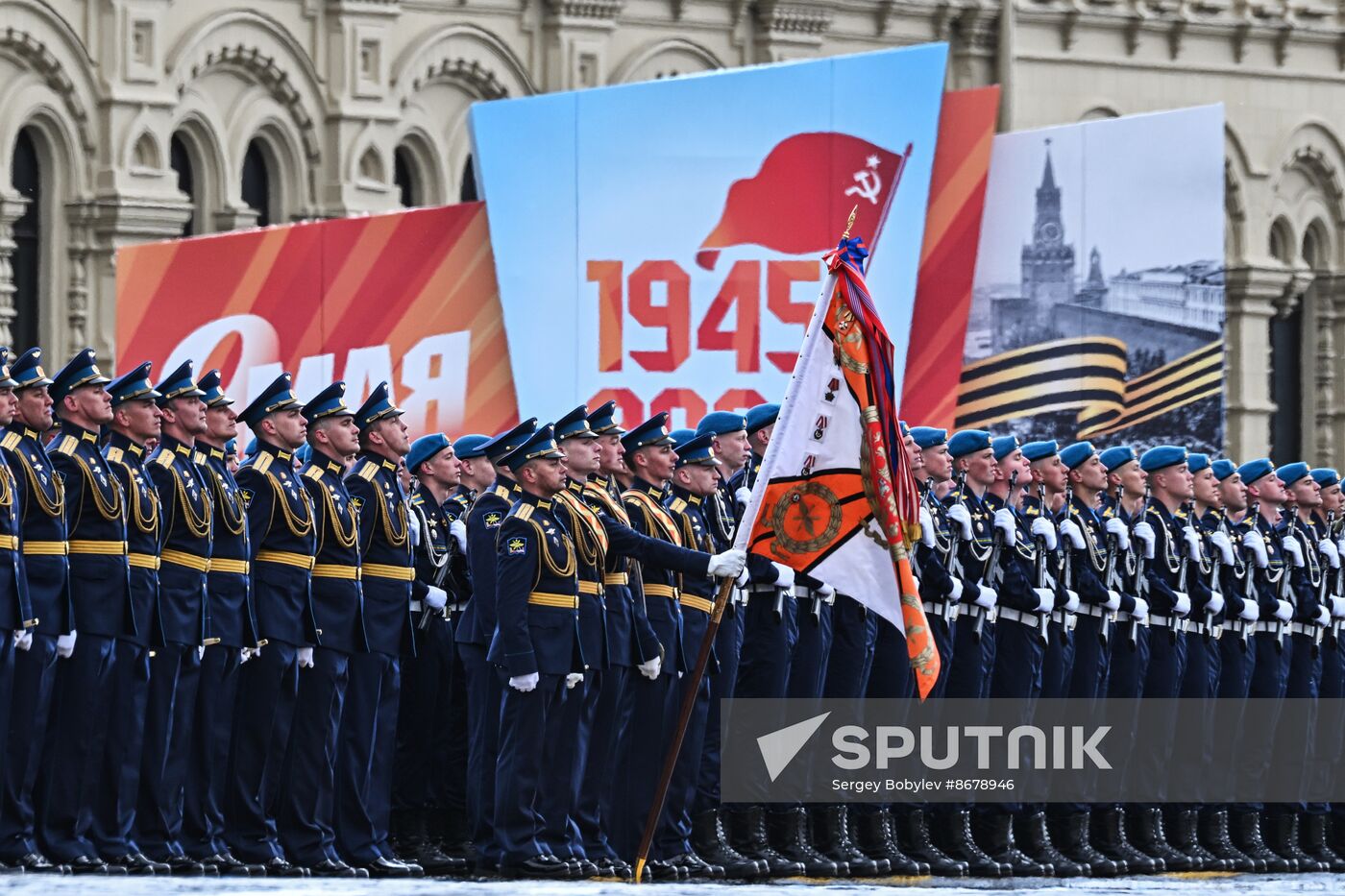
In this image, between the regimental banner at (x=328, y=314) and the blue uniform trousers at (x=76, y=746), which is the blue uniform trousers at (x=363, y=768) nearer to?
the blue uniform trousers at (x=76, y=746)

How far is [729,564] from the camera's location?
10984mm

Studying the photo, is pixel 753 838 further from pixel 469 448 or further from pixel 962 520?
pixel 469 448

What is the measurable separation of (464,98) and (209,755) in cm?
1130

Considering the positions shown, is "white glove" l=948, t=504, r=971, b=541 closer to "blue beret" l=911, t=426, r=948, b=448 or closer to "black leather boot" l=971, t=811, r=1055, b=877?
"blue beret" l=911, t=426, r=948, b=448

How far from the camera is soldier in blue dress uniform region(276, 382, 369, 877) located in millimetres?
11516

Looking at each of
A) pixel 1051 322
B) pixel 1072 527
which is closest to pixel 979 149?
pixel 1051 322

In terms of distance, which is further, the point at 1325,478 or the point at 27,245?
the point at 27,245

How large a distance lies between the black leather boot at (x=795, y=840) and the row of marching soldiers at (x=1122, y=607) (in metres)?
0.57

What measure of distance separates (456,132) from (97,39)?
2.94 m

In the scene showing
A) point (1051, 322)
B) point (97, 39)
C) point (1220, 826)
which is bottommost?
point (1220, 826)

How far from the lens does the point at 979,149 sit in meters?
20.5

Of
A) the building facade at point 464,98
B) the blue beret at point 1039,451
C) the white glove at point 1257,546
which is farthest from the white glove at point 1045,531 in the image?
the building facade at point 464,98

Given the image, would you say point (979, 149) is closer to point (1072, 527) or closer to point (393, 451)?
point (1072, 527)

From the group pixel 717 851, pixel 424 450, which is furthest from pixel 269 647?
pixel 717 851
